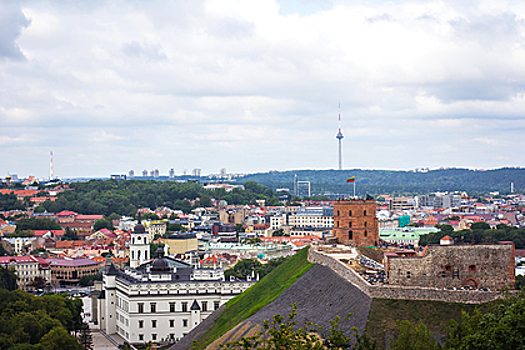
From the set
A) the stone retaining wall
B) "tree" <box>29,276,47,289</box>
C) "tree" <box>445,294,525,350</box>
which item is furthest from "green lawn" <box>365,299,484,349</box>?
"tree" <box>29,276,47,289</box>

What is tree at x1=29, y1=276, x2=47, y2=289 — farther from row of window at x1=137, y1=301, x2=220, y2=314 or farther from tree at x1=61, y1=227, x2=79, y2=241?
tree at x1=61, y1=227, x2=79, y2=241

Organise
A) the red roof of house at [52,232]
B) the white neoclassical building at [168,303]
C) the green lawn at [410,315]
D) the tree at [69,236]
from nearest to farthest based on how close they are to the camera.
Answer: the green lawn at [410,315], the white neoclassical building at [168,303], the red roof of house at [52,232], the tree at [69,236]

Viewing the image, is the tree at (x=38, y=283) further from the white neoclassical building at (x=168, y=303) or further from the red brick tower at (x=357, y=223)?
the red brick tower at (x=357, y=223)

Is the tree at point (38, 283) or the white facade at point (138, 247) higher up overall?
the white facade at point (138, 247)

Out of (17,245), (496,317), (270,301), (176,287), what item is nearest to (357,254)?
(270,301)

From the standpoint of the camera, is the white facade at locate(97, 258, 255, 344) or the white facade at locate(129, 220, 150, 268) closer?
the white facade at locate(97, 258, 255, 344)

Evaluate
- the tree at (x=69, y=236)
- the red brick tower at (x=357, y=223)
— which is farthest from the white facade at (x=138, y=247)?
the tree at (x=69, y=236)

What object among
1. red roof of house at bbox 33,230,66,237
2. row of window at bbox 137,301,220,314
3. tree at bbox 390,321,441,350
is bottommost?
row of window at bbox 137,301,220,314

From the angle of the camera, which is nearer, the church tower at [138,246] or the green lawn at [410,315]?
the green lawn at [410,315]
